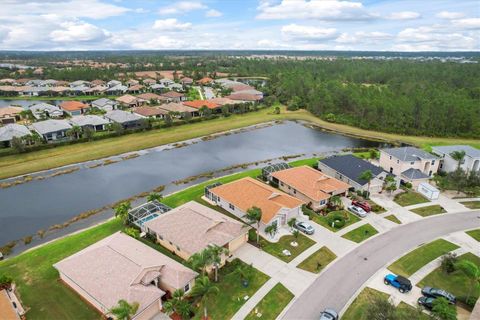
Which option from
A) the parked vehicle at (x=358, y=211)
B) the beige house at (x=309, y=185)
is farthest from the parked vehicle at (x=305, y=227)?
the parked vehicle at (x=358, y=211)

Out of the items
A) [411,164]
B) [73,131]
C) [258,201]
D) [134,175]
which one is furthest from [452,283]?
[73,131]

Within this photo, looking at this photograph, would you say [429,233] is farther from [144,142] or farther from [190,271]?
[144,142]

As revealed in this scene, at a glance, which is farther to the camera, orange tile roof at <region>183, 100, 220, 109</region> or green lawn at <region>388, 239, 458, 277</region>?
orange tile roof at <region>183, 100, 220, 109</region>

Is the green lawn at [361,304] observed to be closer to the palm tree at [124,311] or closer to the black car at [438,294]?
the black car at [438,294]

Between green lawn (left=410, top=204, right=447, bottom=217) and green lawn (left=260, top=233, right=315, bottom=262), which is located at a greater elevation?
green lawn (left=260, top=233, right=315, bottom=262)

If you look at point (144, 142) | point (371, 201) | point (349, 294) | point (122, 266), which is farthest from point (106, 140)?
point (349, 294)

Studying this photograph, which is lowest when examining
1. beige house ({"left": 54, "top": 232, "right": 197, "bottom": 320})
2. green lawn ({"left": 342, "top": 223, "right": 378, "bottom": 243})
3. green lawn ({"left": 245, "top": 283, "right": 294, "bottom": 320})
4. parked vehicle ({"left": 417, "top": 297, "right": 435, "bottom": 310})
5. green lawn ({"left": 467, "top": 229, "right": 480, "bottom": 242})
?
green lawn ({"left": 467, "top": 229, "right": 480, "bottom": 242})

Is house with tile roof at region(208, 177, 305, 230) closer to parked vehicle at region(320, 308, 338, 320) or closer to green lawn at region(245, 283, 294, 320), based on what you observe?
green lawn at region(245, 283, 294, 320)

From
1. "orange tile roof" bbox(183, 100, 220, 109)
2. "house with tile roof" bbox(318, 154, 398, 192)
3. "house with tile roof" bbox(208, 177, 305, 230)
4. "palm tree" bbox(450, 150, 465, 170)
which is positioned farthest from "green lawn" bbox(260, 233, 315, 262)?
"orange tile roof" bbox(183, 100, 220, 109)
